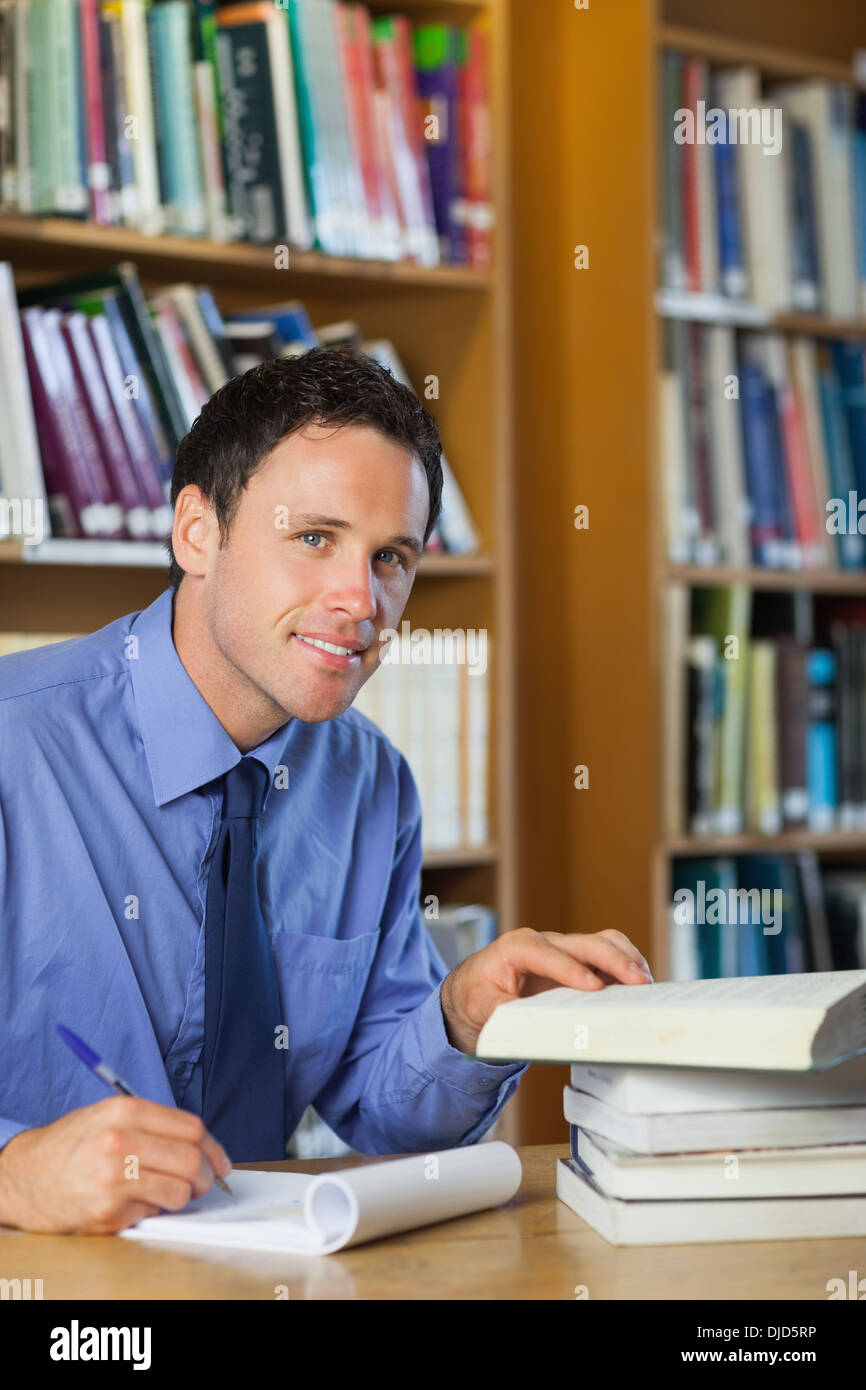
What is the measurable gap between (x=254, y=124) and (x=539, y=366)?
2.37 feet

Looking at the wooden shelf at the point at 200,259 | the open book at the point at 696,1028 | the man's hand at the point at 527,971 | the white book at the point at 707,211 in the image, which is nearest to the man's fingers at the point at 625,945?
the man's hand at the point at 527,971

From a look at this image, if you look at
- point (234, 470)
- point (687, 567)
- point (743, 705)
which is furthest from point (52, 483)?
point (743, 705)

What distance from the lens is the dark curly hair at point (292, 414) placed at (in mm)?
1315

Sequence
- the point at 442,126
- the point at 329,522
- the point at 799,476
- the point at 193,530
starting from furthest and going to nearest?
the point at 799,476, the point at 442,126, the point at 193,530, the point at 329,522

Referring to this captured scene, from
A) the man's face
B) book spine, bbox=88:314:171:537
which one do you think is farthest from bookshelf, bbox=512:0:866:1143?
the man's face

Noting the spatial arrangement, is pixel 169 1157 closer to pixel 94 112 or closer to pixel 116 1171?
pixel 116 1171

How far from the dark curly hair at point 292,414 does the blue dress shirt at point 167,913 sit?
0.13 meters

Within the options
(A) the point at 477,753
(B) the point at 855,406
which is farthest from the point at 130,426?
(B) the point at 855,406

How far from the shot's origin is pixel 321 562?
4.21ft

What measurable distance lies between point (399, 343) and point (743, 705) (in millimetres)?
794

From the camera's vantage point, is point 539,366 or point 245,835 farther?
point 539,366

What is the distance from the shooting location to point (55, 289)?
6.68ft
